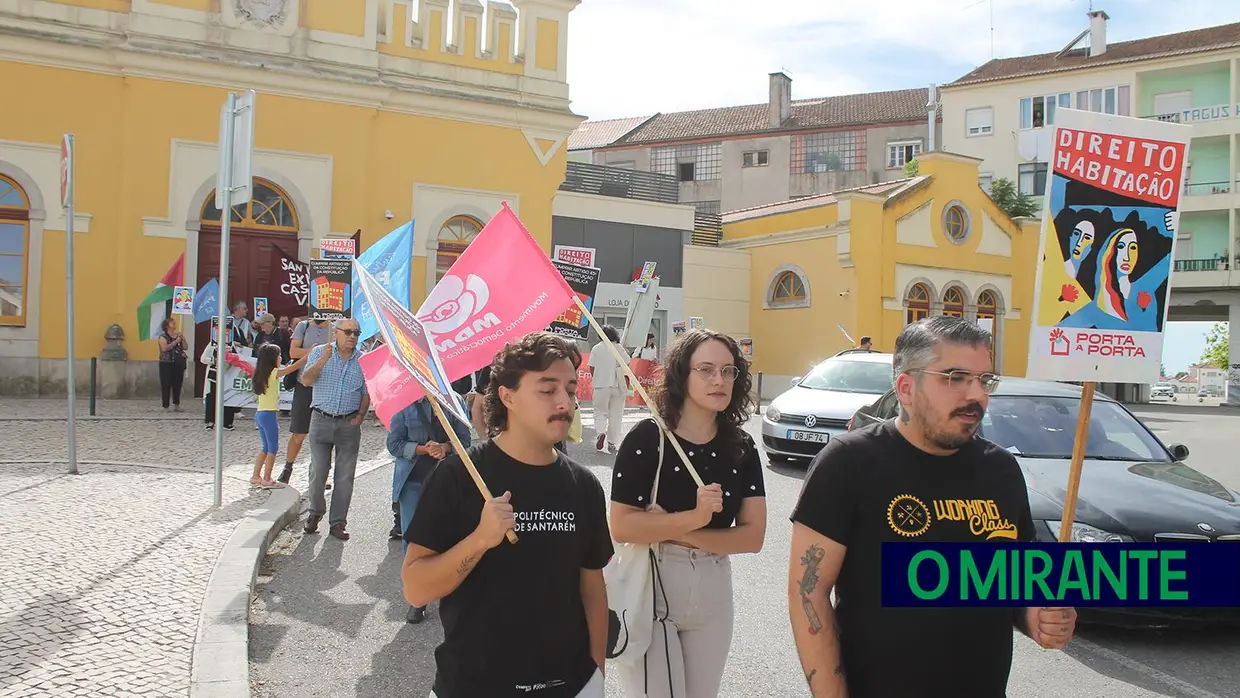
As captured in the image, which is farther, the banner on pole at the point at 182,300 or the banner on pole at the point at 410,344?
the banner on pole at the point at 182,300

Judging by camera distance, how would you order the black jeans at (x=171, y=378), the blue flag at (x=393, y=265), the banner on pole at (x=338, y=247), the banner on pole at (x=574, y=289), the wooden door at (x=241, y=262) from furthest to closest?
the wooden door at (x=241, y=262)
the black jeans at (x=171, y=378)
the banner on pole at (x=338, y=247)
the banner on pole at (x=574, y=289)
the blue flag at (x=393, y=265)

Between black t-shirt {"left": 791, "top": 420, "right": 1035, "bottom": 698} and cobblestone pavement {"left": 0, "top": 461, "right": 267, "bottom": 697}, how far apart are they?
3.20 metres

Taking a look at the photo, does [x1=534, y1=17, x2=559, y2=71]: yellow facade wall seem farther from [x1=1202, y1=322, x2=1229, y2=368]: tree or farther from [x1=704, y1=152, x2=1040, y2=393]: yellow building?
[x1=1202, y1=322, x2=1229, y2=368]: tree

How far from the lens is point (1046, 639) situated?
2.45 m

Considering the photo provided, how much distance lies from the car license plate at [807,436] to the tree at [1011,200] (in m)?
33.8

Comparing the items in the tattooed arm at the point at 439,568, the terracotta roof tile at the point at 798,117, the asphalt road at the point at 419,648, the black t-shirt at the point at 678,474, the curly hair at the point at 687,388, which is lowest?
the asphalt road at the point at 419,648

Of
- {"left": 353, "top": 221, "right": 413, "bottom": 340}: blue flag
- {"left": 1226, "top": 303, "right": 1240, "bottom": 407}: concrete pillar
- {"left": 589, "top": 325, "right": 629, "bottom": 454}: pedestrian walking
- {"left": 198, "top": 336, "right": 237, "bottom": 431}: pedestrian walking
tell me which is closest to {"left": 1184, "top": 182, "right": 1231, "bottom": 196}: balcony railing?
{"left": 1226, "top": 303, "right": 1240, "bottom": 407}: concrete pillar

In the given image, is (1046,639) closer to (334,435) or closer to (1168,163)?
(1168,163)

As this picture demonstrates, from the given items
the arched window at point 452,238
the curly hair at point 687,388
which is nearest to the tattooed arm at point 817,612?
the curly hair at point 687,388

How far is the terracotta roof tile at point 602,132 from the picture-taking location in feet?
199

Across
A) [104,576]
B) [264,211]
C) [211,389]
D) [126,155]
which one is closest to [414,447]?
[104,576]

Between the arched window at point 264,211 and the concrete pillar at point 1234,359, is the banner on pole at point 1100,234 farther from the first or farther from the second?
the concrete pillar at point 1234,359

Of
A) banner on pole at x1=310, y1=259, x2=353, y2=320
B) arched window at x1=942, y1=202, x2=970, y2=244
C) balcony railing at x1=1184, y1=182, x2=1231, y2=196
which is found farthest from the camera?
balcony railing at x1=1184, y1=182, x2=1231, y2=196

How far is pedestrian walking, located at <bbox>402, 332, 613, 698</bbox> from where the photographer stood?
2.64 m
